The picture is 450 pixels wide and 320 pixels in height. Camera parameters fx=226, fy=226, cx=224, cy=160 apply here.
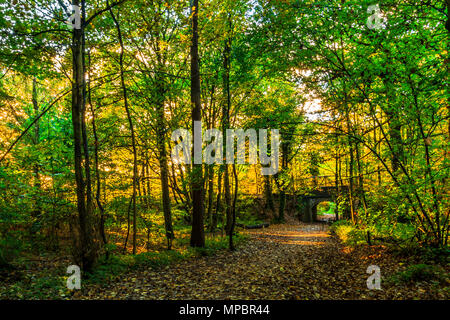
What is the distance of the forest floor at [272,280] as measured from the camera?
4.49 meters

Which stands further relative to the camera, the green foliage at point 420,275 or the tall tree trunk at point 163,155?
the tall tree trunk at point 163,155

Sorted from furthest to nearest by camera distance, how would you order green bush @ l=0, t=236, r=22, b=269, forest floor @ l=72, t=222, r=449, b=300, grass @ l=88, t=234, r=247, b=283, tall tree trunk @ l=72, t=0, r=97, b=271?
grass @ l=88, t=234, r=247, b=283, tall tree trunk @ l=72, t=0, r=97, b=271, green bush @ l=0, t=236, r=22, b=269, forest floor @ l=72, t=222, r=449, b=300

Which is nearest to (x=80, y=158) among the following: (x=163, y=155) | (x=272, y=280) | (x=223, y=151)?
(x=163, y=155)

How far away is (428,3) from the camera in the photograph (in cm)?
450

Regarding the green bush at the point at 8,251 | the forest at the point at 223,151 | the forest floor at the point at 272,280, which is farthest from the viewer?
the green bush at the point at 8,251

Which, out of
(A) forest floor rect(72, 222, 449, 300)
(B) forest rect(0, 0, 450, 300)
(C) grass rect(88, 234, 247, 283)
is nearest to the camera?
(A) forest floor rect(72, 222, 449, 300)

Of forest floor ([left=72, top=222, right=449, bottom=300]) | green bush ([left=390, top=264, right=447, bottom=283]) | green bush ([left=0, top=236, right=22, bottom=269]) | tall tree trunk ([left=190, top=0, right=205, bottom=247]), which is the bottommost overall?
forest floor ([left=72, top=222, right=449, bottom=300])

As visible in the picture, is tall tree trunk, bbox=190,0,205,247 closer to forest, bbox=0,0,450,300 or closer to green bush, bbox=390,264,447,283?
forest, bbox=0,0,450,300

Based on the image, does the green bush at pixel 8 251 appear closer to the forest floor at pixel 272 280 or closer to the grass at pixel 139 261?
the grass at pixel 139 261

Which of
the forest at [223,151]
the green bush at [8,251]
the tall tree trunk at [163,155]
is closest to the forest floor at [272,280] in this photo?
the forest at [223,151]

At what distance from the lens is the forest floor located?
449cm

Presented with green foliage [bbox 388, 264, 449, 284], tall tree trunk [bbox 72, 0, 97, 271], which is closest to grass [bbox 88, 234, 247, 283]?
tall tree trunk [bbox 72, 0, 97, 271]
